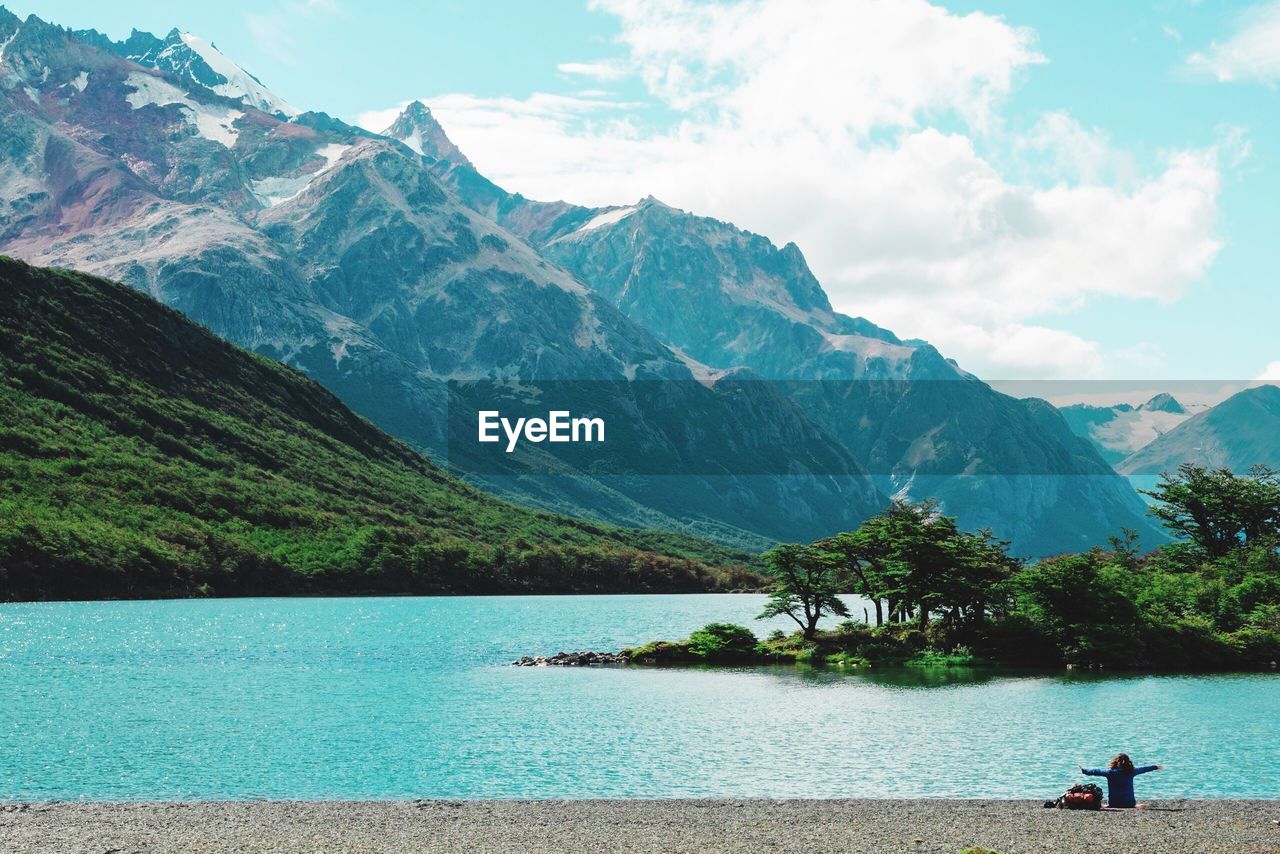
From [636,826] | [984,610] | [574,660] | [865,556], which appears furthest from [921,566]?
[636,826]

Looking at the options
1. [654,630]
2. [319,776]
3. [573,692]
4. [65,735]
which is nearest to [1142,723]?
[573,692]

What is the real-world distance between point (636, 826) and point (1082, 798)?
1536 centimetres

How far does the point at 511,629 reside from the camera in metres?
150

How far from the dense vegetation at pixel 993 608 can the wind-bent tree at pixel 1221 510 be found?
1064cm

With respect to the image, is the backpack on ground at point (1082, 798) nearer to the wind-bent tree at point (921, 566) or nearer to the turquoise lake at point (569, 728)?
the turquoise lake at point (569, 728)

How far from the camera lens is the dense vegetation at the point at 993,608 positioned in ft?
326

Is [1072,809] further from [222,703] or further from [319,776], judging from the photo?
[222,703]

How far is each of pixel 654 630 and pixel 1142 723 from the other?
89098 mm

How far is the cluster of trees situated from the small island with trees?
11 centimetres

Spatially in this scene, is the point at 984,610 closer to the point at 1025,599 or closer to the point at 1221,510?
the point at 1025,599

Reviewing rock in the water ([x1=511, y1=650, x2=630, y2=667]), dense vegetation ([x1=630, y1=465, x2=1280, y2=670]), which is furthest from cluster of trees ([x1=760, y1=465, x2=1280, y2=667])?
rock in the water ([x1=511, y1=650, x2=630, y2=667])

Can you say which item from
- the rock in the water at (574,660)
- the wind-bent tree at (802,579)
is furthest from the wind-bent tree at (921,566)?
the rock in the water at (574,660)

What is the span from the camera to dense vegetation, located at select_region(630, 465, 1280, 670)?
9944 centimetres

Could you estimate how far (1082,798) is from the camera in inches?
1631
